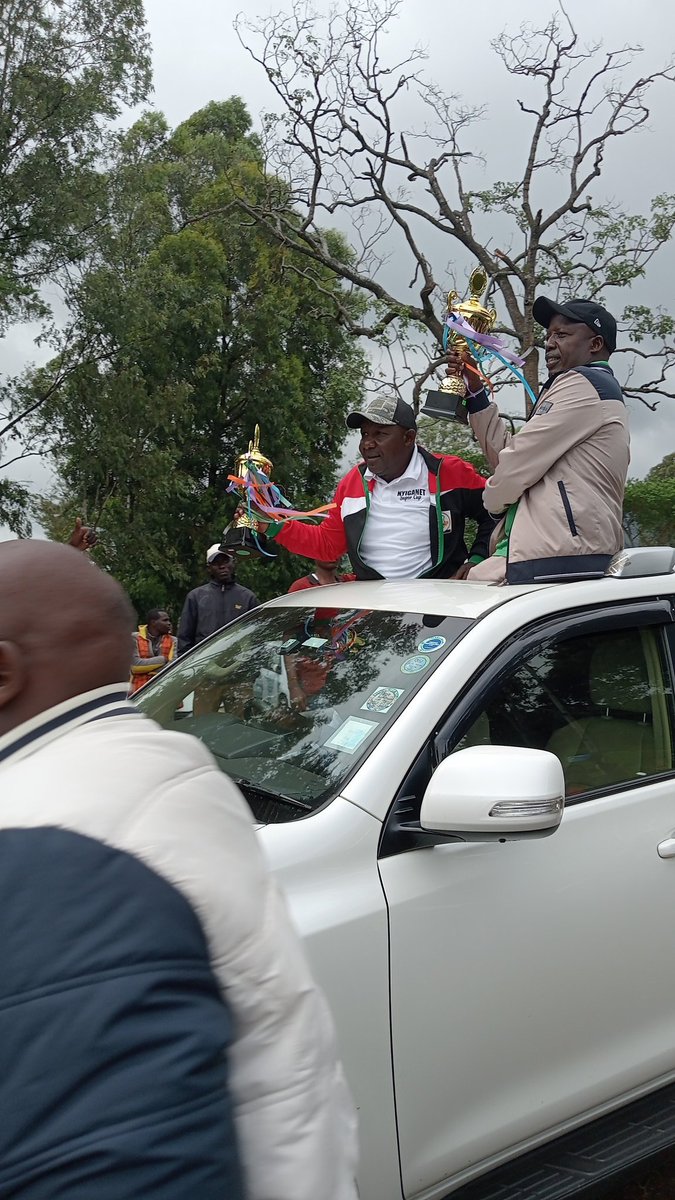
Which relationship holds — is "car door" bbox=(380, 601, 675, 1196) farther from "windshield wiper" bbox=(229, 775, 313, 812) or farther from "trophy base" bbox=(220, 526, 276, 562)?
"trophy base" bbox=(220, 526, 276, 562)

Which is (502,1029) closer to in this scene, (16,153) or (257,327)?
(16,153)

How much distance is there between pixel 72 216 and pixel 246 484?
13962mm

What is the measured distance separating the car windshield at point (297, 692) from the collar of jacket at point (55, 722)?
3.52 ft

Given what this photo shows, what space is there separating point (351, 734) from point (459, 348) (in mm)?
1931

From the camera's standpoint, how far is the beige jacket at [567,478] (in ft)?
9.98

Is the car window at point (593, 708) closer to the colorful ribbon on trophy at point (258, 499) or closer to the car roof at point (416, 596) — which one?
the car roof at point (416, 596)

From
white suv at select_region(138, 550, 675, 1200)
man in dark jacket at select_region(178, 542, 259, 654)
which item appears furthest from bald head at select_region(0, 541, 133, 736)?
man in dark jacket at select_region(178, 542, 259, 654)

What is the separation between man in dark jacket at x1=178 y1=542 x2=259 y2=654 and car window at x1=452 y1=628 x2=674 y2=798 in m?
5.62

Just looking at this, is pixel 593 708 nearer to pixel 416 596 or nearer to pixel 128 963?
pixel 416 596

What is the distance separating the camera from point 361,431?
4031 mm

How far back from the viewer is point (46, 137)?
52.9ft

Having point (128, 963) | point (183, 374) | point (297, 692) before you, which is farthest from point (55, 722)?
point (183, 374)

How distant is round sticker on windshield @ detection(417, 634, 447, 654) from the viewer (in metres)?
2.37

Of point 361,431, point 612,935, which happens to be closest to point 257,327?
point 361,431
